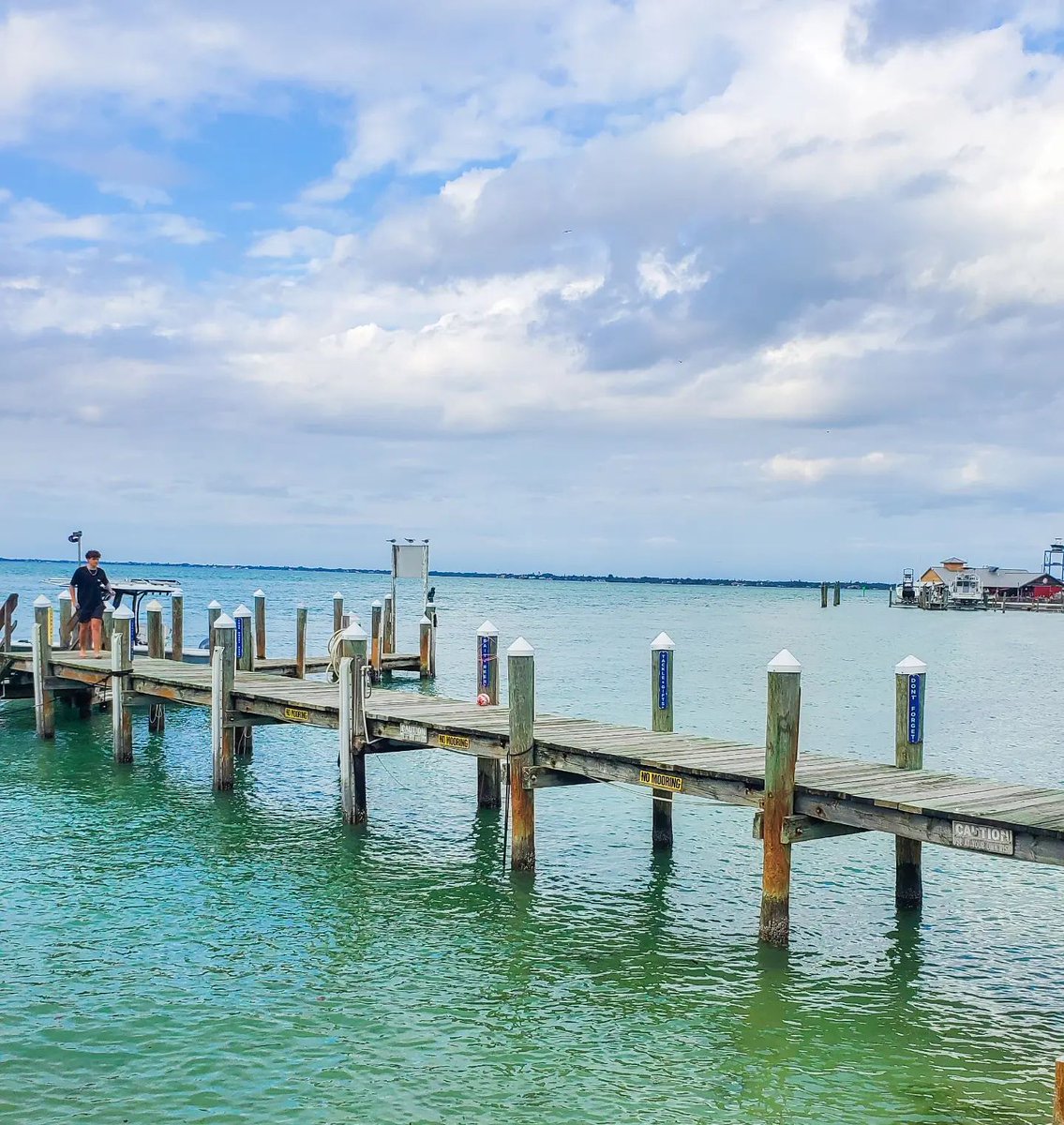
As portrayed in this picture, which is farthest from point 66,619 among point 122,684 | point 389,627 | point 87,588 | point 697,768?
point 697,768

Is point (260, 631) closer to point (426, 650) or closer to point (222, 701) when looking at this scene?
point (426, 650)

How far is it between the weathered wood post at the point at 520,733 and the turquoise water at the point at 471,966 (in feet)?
2.41

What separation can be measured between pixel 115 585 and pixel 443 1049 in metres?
20.2

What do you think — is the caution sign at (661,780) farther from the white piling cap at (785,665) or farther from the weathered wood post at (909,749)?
the weathered wood post at (909,749)

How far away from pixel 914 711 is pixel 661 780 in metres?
2.67

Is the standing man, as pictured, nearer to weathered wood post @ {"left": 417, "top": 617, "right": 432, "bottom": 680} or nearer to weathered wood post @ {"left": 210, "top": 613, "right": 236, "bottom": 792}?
weathered wood post @ {"left": 210, "top": 613, "right": 236, "bottom": 792}

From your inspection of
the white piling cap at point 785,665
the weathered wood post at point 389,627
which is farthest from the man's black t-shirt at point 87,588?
the white piling cap at point 785,665

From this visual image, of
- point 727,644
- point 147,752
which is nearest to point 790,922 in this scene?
point 147,752

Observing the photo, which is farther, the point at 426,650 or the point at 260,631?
the point at 426,650

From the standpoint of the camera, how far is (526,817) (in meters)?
12.1

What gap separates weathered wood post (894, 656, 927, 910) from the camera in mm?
11258

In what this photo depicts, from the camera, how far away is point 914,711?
1130cm

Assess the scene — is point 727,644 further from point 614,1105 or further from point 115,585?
point 614,1105

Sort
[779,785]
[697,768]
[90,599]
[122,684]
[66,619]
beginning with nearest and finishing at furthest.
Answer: [779,785], [697,768], [122,684], [90,599], [66,619]
